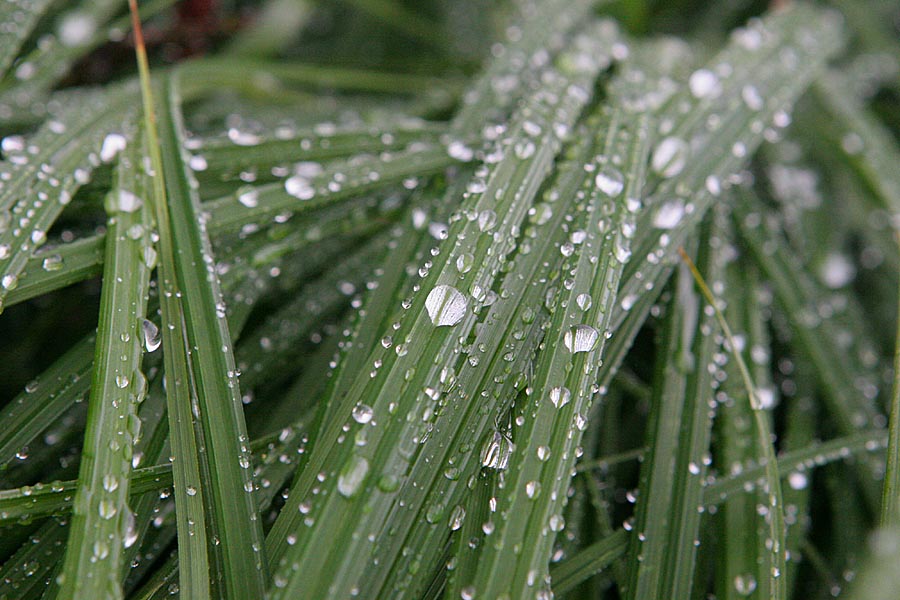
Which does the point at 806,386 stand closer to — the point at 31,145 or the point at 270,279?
the point at 270,279

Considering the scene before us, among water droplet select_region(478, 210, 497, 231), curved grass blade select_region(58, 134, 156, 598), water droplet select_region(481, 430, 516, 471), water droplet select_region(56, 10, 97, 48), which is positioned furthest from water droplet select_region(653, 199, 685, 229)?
water droplet select_region(56, 10, 97, 48)

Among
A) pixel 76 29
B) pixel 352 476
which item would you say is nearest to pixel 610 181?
pixel 352 476

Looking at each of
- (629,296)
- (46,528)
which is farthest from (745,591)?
(46,528)

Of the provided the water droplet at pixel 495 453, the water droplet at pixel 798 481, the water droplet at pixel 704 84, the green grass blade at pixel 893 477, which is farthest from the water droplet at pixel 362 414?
the water droplet at pixel 704 84

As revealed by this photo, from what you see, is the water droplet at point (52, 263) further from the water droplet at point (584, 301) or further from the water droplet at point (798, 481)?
the water droplet at point (798, 481)

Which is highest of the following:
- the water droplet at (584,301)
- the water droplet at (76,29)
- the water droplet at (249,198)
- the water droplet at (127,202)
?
the water droplet at (76,29)

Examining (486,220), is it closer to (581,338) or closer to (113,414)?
(581,338)
